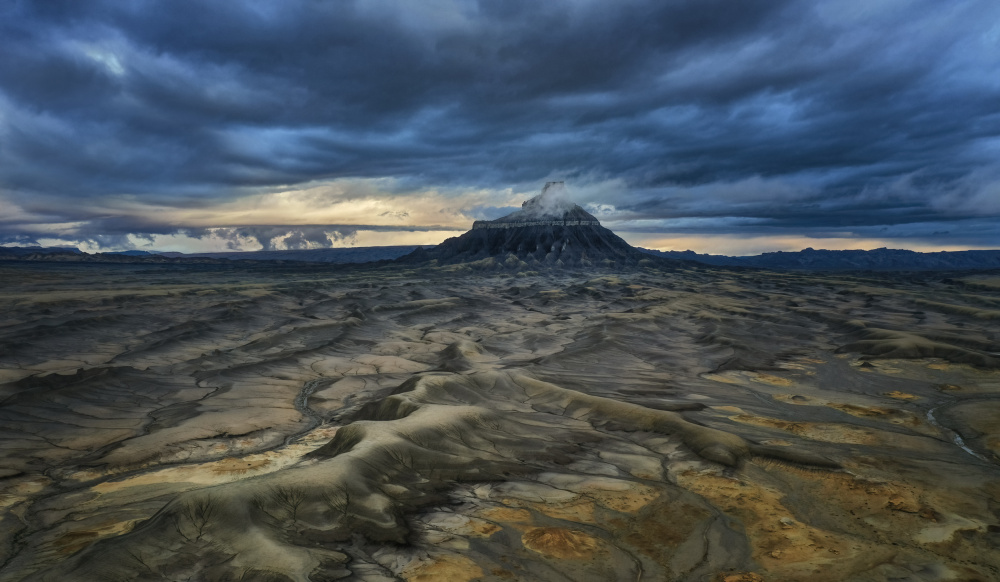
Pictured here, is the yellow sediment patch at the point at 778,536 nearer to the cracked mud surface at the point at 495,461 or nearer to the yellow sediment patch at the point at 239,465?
the cracked mud surface at the point at 495,461

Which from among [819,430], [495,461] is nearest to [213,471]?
[495,461]

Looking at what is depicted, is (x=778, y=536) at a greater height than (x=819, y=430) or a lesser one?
greater

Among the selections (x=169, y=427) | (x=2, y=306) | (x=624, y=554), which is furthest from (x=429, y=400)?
(x=2, y=306)

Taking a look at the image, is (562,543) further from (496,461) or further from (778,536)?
(496,461)

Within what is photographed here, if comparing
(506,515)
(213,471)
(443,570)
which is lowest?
(213,471)

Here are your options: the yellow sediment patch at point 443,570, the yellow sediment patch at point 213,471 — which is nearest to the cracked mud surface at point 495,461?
the yellow sediment patch at point 443,570

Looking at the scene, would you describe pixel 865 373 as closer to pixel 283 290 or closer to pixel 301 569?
pixel 301 569

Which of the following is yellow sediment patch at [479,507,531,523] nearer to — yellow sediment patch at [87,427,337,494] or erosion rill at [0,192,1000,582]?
erosion rill at [0,192,1000,582]
